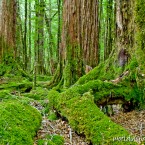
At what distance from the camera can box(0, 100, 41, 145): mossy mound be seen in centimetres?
332

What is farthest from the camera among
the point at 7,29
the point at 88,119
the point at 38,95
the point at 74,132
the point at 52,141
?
the point at 7,29

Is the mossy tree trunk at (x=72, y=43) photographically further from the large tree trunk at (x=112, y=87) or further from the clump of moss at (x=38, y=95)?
the large tree trunk at (x=112, y=87)

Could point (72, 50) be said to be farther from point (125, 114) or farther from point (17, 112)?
point (17, 112)

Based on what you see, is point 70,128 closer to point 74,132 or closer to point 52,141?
point 74,132

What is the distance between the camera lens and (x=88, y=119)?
14.8 feet

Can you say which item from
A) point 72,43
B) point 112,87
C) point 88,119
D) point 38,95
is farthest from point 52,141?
point 72,43

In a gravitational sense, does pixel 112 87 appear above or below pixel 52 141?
above

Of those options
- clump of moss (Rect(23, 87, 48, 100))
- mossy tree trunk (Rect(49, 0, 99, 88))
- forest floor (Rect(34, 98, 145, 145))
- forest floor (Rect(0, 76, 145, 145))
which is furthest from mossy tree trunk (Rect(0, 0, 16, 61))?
forest floor (Rect(34, 98, 145, 145))

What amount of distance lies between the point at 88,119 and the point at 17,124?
119cm

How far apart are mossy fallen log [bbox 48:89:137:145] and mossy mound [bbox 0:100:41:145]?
547mm

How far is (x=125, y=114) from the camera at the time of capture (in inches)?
238

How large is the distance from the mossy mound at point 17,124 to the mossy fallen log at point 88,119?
1.79 ft

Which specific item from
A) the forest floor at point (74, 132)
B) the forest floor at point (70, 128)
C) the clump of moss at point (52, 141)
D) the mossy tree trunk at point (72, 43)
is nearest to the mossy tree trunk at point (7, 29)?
the mossy tree trunk at point (72, 43)

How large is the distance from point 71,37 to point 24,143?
5.10m
